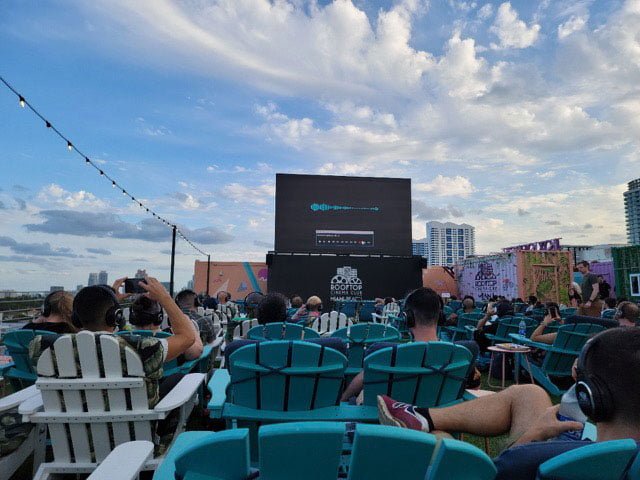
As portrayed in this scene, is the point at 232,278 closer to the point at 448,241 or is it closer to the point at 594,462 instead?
the point at 594,462

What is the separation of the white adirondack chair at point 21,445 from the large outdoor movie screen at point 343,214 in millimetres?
18603

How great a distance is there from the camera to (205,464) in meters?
0.77

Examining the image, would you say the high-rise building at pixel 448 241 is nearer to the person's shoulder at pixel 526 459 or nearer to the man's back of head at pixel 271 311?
the man's back of head at pixel 271 311

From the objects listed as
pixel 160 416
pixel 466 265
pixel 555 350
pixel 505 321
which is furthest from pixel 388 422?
pixel 466 265

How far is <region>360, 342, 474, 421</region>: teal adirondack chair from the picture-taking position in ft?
6.37

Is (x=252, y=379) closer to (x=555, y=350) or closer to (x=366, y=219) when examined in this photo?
(x=555, y=350)

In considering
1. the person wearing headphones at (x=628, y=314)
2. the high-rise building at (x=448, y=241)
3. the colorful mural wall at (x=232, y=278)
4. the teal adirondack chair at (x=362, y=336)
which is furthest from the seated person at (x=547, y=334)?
the high-rise building at (x=448, y=241)

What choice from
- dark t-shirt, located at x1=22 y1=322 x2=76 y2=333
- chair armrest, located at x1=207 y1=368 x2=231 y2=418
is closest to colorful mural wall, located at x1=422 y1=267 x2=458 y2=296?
dark t-shirt, located at x1=22 y1=322 x2=76 y2=333

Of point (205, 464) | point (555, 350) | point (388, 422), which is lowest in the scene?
point (555, 350)

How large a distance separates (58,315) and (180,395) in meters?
2.10

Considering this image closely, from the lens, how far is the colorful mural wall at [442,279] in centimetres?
2544

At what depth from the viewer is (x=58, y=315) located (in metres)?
3.46

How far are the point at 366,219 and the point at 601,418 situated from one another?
20.8 meters

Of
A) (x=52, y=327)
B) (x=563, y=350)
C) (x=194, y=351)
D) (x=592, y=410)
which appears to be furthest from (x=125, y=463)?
(x=563, y=350)
